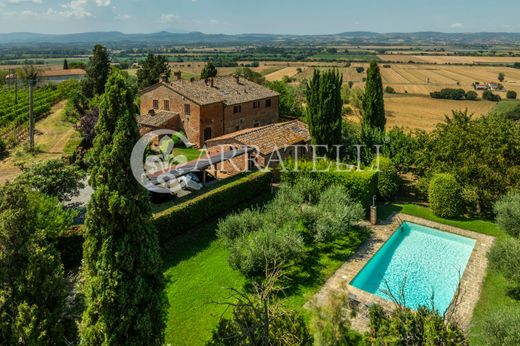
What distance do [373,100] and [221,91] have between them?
56.4 ft

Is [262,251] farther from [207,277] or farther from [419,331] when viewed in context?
[419,331]

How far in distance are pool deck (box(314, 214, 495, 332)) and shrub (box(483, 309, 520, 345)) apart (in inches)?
34.1

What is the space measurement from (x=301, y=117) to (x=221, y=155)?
2414cm

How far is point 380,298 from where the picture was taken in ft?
46.4

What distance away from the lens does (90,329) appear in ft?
27.9

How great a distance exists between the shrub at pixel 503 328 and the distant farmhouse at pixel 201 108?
103 feet

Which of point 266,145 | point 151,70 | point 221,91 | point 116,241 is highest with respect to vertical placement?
point 151,70

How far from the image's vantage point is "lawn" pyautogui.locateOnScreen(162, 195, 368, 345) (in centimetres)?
1266

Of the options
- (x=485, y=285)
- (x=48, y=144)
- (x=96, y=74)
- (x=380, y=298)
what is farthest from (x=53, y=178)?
(x=96, y=74)

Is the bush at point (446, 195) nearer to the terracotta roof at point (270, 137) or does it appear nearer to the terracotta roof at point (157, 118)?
the terracotta roof at point (270, 137)

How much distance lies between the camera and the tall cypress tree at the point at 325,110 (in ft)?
92.5

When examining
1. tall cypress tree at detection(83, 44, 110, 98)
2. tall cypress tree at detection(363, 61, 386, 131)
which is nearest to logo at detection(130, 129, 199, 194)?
tall cypress tree at detection(363, 61, 386, 131)

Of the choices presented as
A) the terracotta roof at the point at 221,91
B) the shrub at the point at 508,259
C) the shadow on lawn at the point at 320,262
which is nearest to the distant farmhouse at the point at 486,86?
the terracotta roof at the point at 221,91

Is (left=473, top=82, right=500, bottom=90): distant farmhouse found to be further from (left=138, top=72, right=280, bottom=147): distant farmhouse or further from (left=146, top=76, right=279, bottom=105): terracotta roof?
(left=138, top=72, right=280, bottom=147): distant farmhouse
